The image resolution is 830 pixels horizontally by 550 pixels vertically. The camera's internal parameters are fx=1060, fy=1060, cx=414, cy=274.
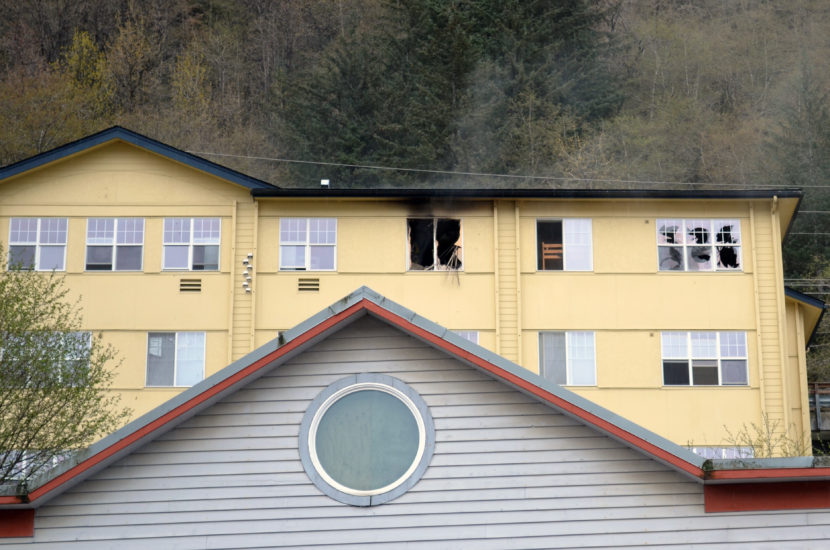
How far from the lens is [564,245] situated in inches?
1116

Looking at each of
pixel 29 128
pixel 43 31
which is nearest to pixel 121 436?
pixel 29 128

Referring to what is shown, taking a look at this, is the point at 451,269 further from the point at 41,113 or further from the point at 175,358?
the point at 41,113

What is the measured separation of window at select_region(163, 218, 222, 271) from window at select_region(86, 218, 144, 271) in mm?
753

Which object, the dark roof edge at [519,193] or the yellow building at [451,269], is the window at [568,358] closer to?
the yellow building at [451,269]

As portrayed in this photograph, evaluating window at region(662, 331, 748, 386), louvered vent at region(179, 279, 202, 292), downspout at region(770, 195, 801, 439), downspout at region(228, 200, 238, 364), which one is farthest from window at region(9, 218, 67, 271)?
downspout at region(770, 195, 801, 439)

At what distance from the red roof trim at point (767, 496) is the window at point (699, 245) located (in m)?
18.0

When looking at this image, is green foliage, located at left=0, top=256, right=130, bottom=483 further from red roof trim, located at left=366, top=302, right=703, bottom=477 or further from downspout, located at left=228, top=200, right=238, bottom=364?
red roof trim, located at left=366, top=302, right=703, bottom=477

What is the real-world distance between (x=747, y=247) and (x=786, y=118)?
30.6 metres

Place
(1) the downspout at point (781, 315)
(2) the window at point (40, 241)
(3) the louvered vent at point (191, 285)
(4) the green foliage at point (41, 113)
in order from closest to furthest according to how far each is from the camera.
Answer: (1) the downspout at point (781, 315)
(3) the louvered vent at point (191, 285)
(2) the window at point (40, 241)
(4) the green foliage at point (41, 113)

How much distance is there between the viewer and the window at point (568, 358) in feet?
90.1

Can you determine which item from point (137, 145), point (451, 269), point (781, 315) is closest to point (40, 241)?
point (137, 145)

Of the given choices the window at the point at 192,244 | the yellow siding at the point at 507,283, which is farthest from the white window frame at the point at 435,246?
the window at the point at 192,244

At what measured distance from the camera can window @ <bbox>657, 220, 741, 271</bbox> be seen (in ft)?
92.9

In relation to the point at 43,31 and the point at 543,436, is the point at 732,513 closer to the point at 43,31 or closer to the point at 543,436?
the point at 543,436
